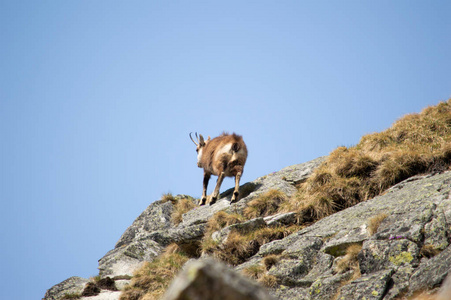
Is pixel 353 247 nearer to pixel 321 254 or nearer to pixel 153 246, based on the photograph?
pixel 321 254

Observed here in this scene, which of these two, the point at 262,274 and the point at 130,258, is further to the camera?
the point at 130,258

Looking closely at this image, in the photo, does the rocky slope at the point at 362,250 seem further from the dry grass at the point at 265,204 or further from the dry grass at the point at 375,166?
the dry grass at the point at 265,204

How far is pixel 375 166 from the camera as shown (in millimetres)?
11539

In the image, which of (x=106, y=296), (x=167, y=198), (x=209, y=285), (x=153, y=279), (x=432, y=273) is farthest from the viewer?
(x=167, y=198)

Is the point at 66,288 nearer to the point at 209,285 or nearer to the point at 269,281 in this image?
the point at 269,281

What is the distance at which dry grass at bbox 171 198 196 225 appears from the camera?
15666mm

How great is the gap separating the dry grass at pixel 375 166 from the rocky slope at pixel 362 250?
0.51m

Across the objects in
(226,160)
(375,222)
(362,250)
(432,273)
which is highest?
(226,160)

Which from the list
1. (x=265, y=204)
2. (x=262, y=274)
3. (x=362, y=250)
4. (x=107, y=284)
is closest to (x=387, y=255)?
(x=362, y=250)

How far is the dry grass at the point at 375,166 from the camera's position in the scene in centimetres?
1089

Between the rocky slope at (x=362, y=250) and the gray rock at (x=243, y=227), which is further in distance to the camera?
the gray rock at (x=243, y=227)

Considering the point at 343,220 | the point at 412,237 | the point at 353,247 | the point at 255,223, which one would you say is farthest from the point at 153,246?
the point at 412,237

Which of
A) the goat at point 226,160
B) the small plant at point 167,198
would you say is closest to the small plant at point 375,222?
the goat at point 226,160

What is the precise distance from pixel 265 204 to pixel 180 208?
4541 millimetres
